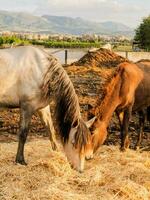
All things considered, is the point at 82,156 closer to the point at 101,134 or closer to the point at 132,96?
the point at 101,134

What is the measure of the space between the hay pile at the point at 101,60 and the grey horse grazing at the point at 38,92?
14.9 m

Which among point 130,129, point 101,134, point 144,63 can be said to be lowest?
point 130,129

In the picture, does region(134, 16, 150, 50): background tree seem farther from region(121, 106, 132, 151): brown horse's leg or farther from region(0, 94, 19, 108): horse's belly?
region(0, 94, 19, 108): horse's belly

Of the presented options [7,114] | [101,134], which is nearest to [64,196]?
[101,134]

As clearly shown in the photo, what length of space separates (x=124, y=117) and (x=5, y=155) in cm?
232

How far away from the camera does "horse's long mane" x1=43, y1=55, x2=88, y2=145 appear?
678 cm

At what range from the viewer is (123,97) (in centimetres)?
822

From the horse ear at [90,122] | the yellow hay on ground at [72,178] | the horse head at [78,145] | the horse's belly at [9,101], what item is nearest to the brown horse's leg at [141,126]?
the yellow hay on ground at [72,178]

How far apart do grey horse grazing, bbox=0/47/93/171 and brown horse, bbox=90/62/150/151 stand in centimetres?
66

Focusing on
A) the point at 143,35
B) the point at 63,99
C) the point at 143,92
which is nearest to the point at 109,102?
the point at 143,92

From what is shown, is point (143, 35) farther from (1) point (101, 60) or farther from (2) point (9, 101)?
(2) point (9, 101)

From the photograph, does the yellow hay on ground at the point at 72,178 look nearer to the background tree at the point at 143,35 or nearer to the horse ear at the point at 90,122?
the horse ear at the point at 90,122

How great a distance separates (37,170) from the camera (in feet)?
21.0

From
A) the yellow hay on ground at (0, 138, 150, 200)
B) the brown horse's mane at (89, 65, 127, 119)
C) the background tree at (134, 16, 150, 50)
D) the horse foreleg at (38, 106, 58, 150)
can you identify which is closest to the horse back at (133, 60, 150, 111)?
the brown horse's mane at (89, 65, 127, 119)
